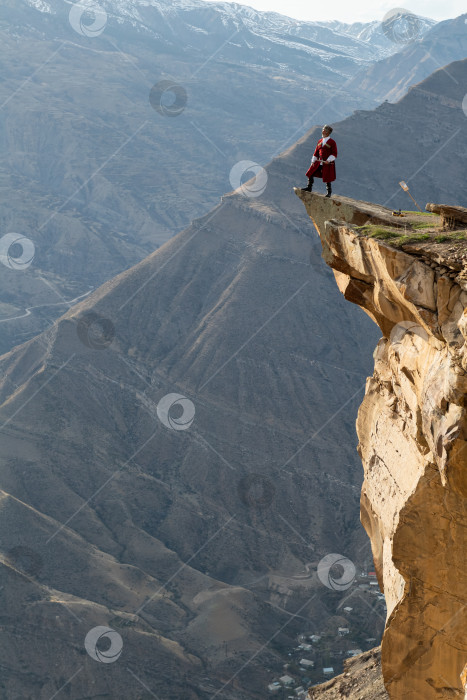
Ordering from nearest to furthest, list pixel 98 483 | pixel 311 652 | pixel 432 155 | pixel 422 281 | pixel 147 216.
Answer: pixel 422 281, pixel 311 652, pixel 98 483, pixel 432 155, pixel 147 216

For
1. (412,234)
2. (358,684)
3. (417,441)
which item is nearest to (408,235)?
(412,234)

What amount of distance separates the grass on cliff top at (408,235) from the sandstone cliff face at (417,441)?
143 mm

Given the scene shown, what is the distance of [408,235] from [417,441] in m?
3.12

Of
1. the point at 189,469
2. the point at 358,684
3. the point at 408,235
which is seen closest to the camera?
the point at 408,235

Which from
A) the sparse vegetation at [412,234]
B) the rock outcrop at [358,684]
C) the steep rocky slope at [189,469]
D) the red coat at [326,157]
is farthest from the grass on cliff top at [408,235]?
the steep rocky slope at [189,469]

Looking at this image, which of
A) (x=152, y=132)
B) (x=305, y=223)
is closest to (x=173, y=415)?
(x=305, y=223)

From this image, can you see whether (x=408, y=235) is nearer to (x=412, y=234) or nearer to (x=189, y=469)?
(x=412, y=234)

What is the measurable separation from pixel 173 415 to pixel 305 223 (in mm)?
23845

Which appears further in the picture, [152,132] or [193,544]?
[152,132]

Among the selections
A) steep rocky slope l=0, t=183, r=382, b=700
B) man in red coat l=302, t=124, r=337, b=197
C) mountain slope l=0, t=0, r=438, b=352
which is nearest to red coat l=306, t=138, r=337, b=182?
man in red coat l=302, t=124, r=337, b=197

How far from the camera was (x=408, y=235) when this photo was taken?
12.1 metres

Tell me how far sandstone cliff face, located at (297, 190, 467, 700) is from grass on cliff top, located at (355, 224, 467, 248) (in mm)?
143

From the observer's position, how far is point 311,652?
42375mm

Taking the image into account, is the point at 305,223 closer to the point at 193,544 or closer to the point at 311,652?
the point at 193,544
